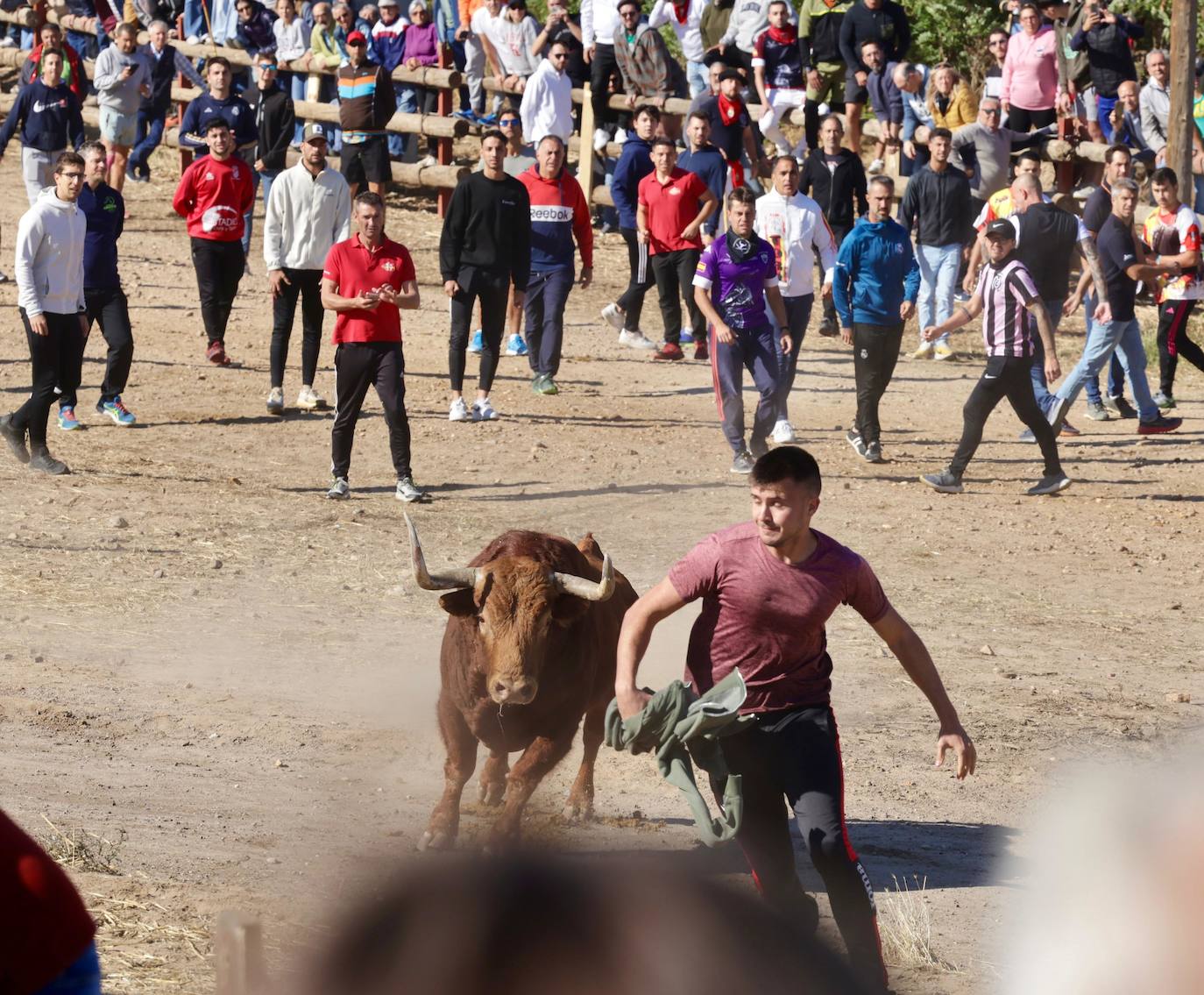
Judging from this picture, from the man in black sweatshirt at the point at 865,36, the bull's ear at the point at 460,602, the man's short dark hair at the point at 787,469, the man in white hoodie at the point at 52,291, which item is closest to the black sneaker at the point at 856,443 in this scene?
the man in white hoodie at the point at 52,291

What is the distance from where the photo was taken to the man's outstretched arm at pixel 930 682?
20.4ft

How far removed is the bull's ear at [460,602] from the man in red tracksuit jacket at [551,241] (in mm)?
8855

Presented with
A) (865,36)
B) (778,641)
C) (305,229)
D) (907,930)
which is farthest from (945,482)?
(865,36)

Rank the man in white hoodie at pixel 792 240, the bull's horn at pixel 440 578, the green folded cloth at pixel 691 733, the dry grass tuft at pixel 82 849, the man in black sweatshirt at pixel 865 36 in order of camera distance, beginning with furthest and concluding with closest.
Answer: the man in black sweatshirt at pixel 865 36 < the man in white hoodie at pixel 792 240 < the bull's horn at pixel 440 578 < the dry grass tuft at pixel 82 849 < the green folded cloth at pixel 691 733

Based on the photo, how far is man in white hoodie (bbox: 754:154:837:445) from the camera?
15266 millimetres

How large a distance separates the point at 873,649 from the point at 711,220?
28.8 ft

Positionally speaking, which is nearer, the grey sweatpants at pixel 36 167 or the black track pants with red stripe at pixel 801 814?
the black track pants with red stripe at pixel 801 814

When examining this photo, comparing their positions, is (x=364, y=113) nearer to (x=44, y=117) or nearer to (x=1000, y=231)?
(x=44, y=117)

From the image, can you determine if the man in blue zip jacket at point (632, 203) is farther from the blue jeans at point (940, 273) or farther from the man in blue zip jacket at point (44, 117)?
the man in blue zip jacket at point (44, 117)

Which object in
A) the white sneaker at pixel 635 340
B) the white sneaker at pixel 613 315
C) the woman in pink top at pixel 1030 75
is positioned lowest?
the white sneaker at pixel 635 340

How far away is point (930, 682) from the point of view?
245 inches

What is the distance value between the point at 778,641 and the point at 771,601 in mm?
143

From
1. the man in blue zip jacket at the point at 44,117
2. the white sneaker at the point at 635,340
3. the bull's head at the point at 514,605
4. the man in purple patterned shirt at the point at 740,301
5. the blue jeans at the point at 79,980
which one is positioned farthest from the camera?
the white sneaker at the point at 635,340

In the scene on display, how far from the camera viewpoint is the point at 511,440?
15359mm
